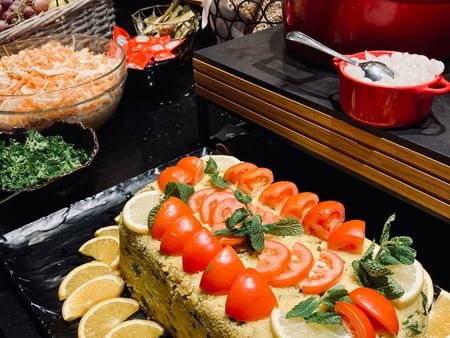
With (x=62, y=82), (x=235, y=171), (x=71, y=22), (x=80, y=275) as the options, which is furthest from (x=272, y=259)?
(x=71, y=22)

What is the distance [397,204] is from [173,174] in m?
0.78

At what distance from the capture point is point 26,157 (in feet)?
5.95

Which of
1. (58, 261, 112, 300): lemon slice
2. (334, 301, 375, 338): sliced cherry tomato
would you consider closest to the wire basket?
(58, 261, 112, 300): lemon slice

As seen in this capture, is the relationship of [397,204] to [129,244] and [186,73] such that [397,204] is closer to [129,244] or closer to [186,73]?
[129,244]

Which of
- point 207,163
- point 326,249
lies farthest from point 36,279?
point 326,249

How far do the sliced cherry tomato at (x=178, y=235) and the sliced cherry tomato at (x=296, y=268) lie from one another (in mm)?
254

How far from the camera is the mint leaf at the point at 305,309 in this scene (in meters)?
1.09

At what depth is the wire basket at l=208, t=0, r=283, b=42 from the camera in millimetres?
2369

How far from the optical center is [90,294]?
4.99 ft

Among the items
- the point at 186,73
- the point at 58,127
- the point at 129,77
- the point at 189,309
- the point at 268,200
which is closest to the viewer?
the point at 189,309

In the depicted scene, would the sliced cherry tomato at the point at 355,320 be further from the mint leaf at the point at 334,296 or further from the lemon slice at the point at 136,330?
the lemon slice at the point at 136,330

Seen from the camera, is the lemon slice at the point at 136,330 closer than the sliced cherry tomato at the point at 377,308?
No

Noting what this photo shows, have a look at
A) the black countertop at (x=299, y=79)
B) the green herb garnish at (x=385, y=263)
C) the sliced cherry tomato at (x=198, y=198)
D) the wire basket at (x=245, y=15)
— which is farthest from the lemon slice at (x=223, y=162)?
the wire basket at (x=245, y=15)

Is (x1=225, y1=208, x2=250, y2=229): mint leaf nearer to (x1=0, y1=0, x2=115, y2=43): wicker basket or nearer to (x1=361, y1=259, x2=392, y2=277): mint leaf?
(x1=361, y1=259, x2=392, y2=277): mint leaf
